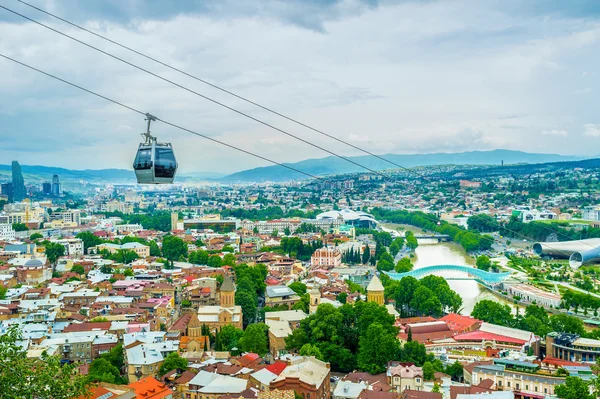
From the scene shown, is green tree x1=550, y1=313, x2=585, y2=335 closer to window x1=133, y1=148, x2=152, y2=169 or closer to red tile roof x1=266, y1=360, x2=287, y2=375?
red tile roof x1=266, y1=360, x2=287, y2=375

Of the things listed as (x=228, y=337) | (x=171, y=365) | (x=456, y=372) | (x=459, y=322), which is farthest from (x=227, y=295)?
(x=456, y=372)

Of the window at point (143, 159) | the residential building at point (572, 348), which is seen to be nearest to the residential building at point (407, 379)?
the residential building at point (572, 348)

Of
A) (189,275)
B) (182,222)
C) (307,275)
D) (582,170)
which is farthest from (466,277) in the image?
(582,170)

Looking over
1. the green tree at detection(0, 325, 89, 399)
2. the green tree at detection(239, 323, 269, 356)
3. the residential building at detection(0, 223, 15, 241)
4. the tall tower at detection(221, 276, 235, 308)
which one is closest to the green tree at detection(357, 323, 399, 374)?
the green tree at detection(239, 323, 269, 356)

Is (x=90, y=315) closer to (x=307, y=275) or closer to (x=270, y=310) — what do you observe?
(x=270, y=310)

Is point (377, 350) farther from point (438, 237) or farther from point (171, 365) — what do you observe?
point (438, 237)

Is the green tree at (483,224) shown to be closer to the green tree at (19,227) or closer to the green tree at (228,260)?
the green tree at (228,260)
